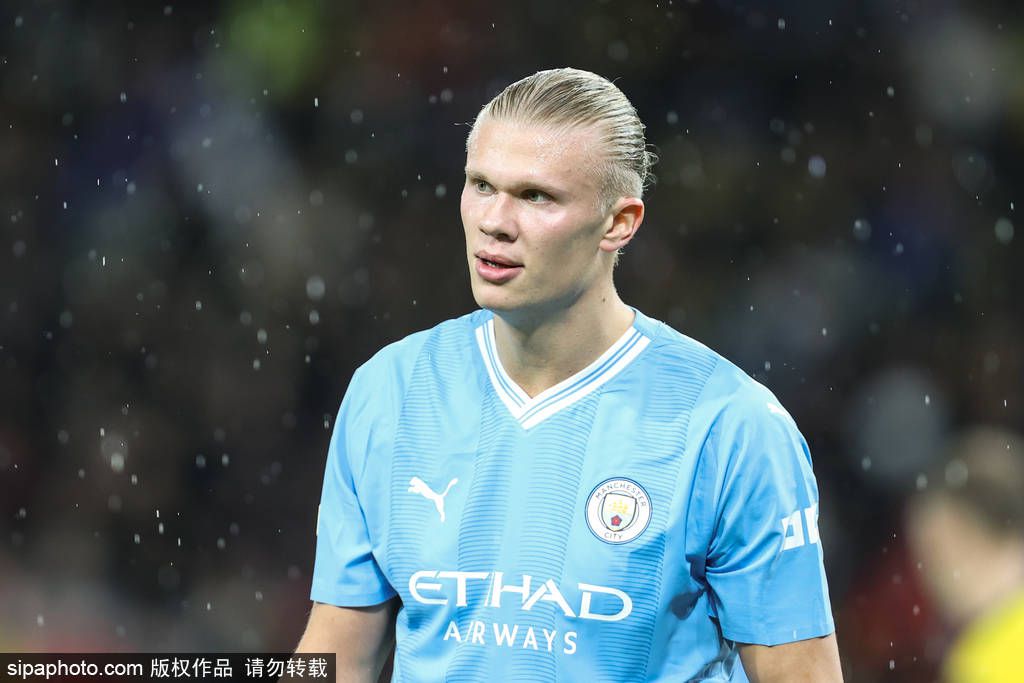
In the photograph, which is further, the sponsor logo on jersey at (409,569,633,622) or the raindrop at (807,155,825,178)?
the raindrop at (807,155,825,178)

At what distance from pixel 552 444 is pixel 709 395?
11.0 inches

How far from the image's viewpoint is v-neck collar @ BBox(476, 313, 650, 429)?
7.68ft

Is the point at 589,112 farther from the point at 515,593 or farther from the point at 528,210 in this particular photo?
the point at 515,593

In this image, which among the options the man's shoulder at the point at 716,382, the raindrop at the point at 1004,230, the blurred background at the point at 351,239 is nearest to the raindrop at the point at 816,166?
the blurred background at the point at 351,239

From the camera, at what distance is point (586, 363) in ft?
7.73

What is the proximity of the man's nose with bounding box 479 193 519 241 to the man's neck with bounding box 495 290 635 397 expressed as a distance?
0.19m

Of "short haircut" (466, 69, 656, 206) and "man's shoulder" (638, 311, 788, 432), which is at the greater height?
"short haircut" (466, 69, 656, 206)

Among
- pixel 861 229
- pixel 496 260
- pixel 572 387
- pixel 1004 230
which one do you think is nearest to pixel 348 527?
pixel 572 387

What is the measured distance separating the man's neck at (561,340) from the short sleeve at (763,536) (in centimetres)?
28

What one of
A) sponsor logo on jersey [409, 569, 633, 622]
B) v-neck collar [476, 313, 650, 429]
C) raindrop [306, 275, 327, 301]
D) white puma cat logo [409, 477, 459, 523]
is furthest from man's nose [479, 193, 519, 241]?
raindrop [306, 275, 327, 301]

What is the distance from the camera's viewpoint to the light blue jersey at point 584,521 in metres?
2.16

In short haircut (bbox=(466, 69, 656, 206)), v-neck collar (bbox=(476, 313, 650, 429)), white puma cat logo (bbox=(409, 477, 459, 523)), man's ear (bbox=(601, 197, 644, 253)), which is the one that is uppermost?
short haircut (bbox=(466, 69, 656, 206))

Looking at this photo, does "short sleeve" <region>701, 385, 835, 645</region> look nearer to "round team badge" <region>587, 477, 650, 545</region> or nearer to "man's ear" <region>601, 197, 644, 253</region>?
"round team badge" <region>587, 477, 650, 545</region>

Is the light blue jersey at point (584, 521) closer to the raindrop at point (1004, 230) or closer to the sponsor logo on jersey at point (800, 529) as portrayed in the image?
the sponsor logo on jersey at point (800, 529)
